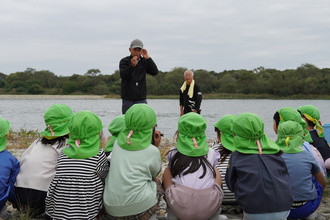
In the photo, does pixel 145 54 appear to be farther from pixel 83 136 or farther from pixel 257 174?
pixel 257 174

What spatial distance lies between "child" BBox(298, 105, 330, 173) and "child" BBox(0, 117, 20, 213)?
130 inches

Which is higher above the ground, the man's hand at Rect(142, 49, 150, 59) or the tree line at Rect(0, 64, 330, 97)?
the man's hand at Rect(142, 49, 150, 59)

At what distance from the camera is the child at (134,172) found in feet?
10.6

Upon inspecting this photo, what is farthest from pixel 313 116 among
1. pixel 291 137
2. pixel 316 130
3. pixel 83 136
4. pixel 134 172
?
pixel 83 136

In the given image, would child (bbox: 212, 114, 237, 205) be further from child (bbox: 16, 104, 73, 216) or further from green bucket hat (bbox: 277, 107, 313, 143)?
child (bbox: 16, 104, 73, 216)

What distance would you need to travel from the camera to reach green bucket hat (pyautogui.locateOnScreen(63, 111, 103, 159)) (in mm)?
3275

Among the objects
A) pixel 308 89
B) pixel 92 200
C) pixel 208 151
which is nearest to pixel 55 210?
pixel 92 200

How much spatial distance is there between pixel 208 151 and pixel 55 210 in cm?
133

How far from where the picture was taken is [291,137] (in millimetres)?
3672

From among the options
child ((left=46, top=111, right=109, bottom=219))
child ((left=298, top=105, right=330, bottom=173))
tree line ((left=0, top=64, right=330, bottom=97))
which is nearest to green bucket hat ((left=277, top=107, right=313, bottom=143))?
child ((left=298, top=105, right=330, bottom=173))

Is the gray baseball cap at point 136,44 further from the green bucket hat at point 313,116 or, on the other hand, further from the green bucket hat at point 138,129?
the green bucket hat at point 138,129

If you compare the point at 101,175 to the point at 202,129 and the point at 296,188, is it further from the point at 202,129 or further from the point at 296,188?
the point at 296,188

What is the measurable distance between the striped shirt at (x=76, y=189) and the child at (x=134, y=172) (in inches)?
3.8

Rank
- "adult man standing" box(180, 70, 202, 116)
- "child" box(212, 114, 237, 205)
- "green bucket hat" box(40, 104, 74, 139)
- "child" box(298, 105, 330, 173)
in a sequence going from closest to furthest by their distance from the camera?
"green bucket hat" box(40, 104, 74, 139) < "child" box(212, 114, 237, 205) < "child" box(298, 105, 330, 173) < "adult man standing" box(180, 70, 202, 116)
